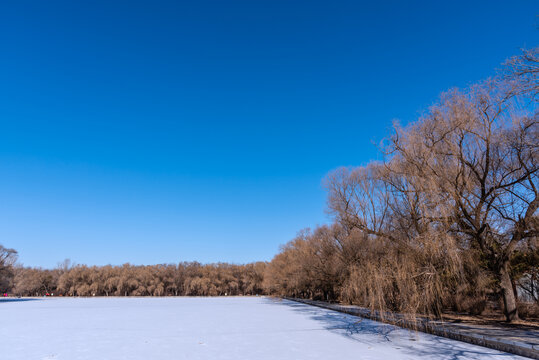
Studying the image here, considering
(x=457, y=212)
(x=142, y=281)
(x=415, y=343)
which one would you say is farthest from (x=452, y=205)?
(x=142, y=281)

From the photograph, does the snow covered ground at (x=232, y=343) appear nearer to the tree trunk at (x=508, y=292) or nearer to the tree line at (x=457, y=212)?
the tree line at (x=457, y=212)

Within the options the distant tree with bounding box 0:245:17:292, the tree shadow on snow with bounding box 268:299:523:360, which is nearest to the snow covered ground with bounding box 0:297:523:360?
the tree shadow on snow with bounding box 268:299:523:360

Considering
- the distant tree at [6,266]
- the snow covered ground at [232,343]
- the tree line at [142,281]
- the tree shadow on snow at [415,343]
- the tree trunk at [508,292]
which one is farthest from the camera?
the tree line at [142,281]

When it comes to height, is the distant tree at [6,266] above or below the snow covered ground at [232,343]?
above

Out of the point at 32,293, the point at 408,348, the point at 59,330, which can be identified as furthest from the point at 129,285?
the point at 408,348

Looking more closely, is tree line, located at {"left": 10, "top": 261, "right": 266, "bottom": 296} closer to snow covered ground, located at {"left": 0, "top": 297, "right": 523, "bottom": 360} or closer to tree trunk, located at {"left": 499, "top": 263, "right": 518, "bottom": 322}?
snow covered ground, located at {"left": 0, "top": 297, "right": 523, "bottom": 360}

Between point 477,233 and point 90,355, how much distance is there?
393 inches

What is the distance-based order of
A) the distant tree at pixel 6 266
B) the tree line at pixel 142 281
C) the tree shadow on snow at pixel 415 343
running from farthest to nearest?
the tree line at pixel 142 281
the distant tree at pixel 6 266
the tree shadow on snow at pixel 415 343

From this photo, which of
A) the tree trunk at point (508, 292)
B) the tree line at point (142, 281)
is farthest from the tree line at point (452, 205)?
the tree line at point (142, 281)

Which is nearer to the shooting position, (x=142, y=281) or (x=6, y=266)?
(x=6, y=266)

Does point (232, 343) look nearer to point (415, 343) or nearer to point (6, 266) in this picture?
point (415, 343)

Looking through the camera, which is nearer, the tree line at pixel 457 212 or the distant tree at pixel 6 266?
the tree line at pixel 457 212

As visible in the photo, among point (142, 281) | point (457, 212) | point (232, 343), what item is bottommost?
point (232, 343)

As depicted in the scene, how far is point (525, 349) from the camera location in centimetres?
602
